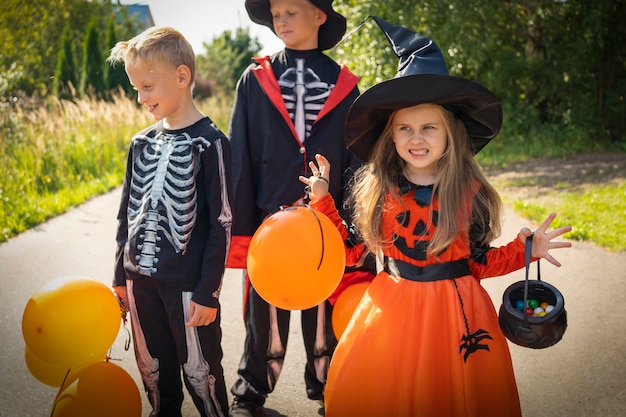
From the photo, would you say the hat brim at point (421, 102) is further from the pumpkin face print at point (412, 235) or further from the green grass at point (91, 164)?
the green grass at point (91, 164)

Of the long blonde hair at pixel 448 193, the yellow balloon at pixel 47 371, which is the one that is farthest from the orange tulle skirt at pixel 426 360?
the yellow balloon at pixel 47 371

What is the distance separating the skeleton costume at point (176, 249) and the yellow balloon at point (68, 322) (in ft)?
0.65

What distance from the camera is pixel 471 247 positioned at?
2.85 meters

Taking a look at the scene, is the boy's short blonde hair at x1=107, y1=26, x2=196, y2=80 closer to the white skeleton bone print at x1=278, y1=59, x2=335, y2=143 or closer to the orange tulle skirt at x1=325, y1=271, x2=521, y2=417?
the white skeleton bone print at x1=278, y1=59, x2=335, y2=143

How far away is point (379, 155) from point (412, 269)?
24.1 inches

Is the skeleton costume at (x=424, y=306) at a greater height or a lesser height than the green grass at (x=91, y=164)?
greater

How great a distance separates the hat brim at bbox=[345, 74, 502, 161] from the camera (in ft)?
8.75

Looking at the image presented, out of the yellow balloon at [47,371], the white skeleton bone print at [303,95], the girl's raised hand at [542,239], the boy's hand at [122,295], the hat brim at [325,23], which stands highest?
the hat brim at [325,23]

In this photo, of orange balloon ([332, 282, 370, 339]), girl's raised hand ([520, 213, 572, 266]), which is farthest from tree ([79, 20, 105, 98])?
girl's raised hand ([520, 213, 572, 266])

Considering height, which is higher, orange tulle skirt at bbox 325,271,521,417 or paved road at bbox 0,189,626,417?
orange tulle skirt at bbox 325,271,521,417

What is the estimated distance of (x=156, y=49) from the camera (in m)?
2.98

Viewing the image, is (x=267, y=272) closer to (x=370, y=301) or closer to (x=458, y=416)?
(x=370, y=301)

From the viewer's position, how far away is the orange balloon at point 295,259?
8.82ft

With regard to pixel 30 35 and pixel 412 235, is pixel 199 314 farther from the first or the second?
pixel 30 35
